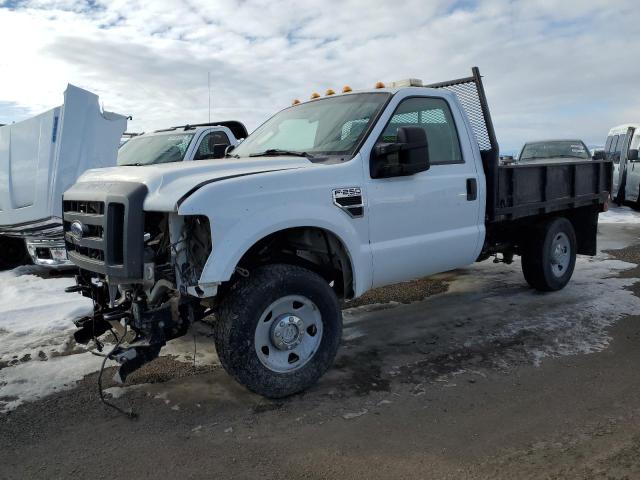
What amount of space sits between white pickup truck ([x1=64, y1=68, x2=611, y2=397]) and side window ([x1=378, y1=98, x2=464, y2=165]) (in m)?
0.01

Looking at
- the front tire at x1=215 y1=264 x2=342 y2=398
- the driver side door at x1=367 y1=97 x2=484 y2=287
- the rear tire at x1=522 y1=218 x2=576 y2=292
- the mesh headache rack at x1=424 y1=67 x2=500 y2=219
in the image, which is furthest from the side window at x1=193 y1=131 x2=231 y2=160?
the front tire at x1=215 y1=264 x2=342 y2=398

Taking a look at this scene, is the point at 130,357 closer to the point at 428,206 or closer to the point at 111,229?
the point at 111,229

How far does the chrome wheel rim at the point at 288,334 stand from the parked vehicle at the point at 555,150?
9724 mm

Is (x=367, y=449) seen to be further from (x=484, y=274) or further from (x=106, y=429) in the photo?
(x=484, y=274)

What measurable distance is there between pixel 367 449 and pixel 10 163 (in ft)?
20.6

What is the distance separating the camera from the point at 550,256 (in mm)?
6336

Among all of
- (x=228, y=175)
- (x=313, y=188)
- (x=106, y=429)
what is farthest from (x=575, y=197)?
(x=106, y=429)

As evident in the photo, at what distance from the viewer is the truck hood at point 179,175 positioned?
3254mm

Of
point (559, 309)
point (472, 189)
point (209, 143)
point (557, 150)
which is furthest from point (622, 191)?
point (472, 189)

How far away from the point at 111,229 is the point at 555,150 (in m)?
11.5

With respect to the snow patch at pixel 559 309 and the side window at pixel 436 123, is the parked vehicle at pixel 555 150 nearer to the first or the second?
the snow patch at pixel 559 309

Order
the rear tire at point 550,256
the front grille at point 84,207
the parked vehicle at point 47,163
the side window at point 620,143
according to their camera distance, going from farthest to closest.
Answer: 1. the side window at point 620,143
2. the parked vehicle at point 47,163
3. the rear tire at point 550,256
4. the front grille at point 84,207

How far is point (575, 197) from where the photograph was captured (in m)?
6.45

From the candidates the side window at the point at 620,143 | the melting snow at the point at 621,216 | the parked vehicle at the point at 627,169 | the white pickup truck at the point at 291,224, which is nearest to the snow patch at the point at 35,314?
the white pickup truck at the point at 291,224
